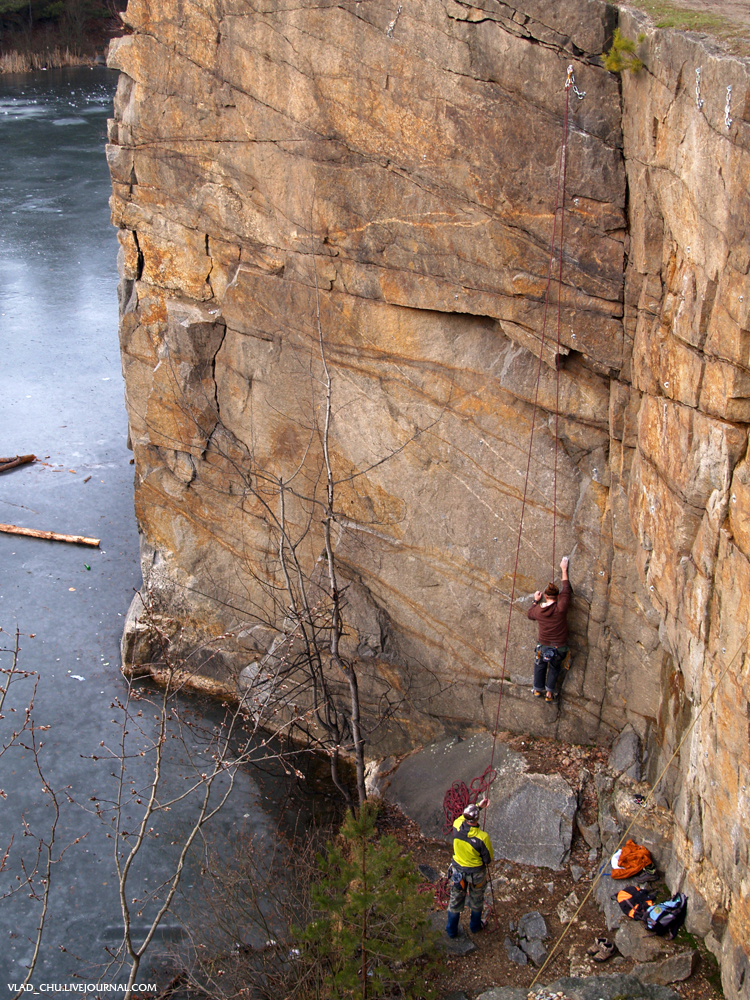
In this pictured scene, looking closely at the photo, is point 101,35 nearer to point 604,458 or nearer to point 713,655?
point 604,458

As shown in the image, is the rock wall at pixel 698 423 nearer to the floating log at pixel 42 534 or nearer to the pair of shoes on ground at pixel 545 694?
the pair of shoes on ground at pixel 545 694

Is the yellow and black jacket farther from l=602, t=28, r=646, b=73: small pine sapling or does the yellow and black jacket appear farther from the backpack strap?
l=602, t=28, r=646, b=73: small pine sapling

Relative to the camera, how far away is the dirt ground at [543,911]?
21.6 feet

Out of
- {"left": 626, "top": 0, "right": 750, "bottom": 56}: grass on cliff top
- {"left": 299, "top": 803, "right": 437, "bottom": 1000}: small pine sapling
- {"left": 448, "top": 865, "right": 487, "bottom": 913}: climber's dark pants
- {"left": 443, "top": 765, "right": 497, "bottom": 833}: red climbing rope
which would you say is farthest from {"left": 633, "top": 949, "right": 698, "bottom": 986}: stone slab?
{"left": 626, "top": 0, "right": 750, "bottom": 56}: grass on cliff top

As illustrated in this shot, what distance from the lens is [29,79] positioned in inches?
1371

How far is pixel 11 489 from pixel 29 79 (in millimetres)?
26507

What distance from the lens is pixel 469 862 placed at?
688 centimetres

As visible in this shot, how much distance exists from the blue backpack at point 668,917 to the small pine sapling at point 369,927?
58.9 inches

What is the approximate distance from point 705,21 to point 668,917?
5734 mm

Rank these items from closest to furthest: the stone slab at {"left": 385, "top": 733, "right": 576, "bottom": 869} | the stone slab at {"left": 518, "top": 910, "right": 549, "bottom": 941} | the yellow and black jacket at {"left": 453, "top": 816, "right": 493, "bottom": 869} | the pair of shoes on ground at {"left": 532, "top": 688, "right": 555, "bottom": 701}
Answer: the yellow and black jacket at {"left": 453, "top": 816, "right": 493, "bottom": 869}
the stone slab at {"left": 518, "top": 910, "right": 549, "bottom": 941}
the stone slab at {"left": 385, "top": 733, "right": 576, "bottom": 869}
the pair of shoes on ground at {"left": 532, "top": 688, "right": 555, "bottom": 701}

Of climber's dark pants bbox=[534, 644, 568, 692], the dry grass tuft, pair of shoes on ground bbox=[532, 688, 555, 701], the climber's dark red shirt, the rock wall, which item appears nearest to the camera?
the rock wall

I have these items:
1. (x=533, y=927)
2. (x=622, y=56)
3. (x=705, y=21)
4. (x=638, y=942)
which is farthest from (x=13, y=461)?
(x=705, y=21)

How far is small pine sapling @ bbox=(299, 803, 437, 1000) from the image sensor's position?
5.94m

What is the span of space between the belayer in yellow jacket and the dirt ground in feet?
1.20
